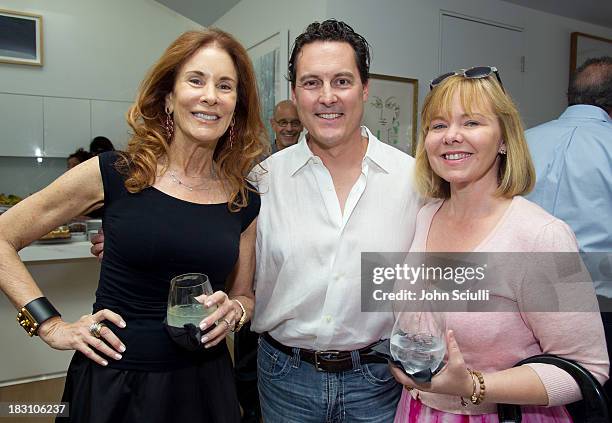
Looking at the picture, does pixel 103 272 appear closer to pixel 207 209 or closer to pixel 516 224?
pixel 207 209

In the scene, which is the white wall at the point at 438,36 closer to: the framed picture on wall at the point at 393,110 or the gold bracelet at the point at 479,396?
the framed picture on wall at the point at 393,110

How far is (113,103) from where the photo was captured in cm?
513

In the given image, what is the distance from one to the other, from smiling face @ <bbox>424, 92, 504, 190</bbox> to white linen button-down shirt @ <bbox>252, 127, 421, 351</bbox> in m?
0.27

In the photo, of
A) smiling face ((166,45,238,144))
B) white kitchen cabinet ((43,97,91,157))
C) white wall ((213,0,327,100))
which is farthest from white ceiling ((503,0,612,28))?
white kitchen cabinet ((43,97,91,157))

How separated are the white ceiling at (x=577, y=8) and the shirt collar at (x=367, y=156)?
120 inches

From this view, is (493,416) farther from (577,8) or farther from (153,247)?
(577,8)

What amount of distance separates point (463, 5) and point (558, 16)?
3.68 feet

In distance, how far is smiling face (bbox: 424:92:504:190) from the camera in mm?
1104

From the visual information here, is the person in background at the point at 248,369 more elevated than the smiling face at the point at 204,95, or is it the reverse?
the smiling face at the point at 204,95

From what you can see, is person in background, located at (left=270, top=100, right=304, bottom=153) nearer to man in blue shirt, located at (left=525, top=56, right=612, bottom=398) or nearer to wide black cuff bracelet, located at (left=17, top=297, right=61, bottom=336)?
man in blue shirt, located at (left=525, top=56, right=612, bottom=398)

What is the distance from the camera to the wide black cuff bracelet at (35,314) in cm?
116

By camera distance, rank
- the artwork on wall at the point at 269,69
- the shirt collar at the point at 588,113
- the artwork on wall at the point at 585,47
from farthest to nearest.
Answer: the artwork on wall at the point at 585,47 < the artwork on wall at the point at 269,69 < the shirt collar at the point at 588,113

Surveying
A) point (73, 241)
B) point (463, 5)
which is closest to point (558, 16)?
point (463, 5)

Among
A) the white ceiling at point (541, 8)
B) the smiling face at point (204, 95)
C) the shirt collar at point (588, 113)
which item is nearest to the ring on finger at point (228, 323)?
the smiling face at point (204, 95)
